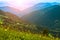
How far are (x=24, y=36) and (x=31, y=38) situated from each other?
0.35m

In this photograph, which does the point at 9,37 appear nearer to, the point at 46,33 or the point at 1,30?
the point at 1,30

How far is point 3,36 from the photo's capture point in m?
9.04

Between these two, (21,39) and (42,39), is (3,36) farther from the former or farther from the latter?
(42,39)

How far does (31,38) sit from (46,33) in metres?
2.28

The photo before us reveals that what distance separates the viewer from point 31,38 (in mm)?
9453

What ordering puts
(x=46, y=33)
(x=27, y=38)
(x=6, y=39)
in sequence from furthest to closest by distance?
(x=46, y=33)
(x=27, y=38)
(x=6, y=39)

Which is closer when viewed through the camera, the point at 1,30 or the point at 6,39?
the point at 6,39

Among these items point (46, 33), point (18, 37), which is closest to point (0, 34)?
point (18, 37)

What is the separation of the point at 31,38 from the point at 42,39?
0.66 m

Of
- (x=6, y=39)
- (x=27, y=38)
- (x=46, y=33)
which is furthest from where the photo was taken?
(x=46, y=33)

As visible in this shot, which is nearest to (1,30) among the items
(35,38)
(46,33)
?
(35,38)

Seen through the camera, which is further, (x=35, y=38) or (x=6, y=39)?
(x=35, y=38)

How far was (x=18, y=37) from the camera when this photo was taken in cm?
934

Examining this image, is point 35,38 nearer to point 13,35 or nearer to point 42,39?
point 42,39
